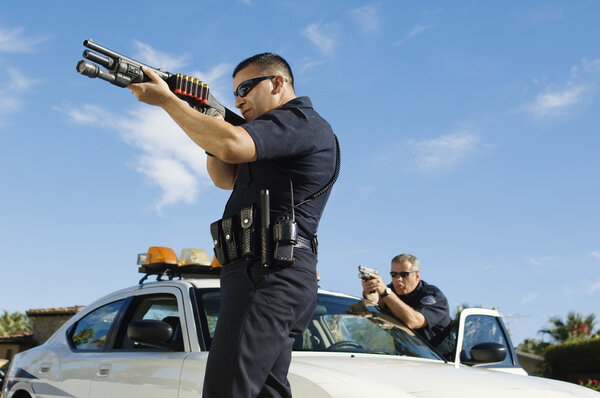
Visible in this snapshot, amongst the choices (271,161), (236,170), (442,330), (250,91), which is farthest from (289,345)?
(442,330)

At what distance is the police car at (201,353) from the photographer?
9.04 feet

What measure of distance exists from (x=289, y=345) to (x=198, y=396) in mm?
999

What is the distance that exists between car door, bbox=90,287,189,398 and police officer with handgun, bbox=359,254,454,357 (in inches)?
64.9

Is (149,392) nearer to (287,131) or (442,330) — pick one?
(287,131)

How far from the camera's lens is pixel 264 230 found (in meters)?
2.15

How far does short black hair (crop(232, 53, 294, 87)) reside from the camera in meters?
2.53

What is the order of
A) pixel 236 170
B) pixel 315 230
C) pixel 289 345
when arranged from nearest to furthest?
pixel 289 345 < pixel 315 230 < pixel 236 170

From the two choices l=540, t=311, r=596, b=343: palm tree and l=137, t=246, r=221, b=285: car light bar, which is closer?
l=137, t=246, r=221, b=285: car light bar

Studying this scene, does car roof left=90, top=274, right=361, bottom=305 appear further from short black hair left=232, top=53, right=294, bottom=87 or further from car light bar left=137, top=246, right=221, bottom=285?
short black hair left=232, top=53, right=294, bottom=87

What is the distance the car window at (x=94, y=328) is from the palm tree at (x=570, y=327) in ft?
102

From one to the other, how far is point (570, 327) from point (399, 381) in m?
32.9

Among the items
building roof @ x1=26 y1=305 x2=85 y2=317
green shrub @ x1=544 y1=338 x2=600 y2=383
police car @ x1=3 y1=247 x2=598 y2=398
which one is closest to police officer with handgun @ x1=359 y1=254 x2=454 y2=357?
police car @ x1=3 y1=247 x2=598 y2=398

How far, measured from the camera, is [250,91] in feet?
8.20

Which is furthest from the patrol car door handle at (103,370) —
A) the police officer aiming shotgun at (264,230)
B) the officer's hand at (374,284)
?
the officer's hand at (374,284)
